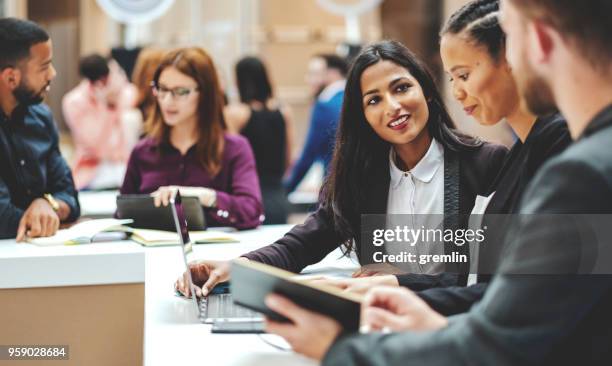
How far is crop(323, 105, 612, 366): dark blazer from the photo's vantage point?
1.00 metres

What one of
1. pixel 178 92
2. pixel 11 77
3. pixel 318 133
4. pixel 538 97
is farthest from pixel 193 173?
pixel 538 97

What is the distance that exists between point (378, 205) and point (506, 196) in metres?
0.68

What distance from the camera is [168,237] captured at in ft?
9.45

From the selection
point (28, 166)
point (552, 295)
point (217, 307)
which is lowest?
point (217, 307)

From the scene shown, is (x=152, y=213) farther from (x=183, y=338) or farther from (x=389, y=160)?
(x=183, y=338)

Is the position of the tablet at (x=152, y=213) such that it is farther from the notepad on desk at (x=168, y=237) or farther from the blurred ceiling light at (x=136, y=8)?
the blurred ceiling light at (x=136, y=8)

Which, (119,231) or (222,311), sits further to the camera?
(119,231)

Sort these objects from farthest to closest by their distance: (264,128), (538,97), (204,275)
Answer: (264,128) < (204,275) < (538,97)

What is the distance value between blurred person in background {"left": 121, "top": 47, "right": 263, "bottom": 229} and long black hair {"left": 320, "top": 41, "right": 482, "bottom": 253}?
0.93 meters

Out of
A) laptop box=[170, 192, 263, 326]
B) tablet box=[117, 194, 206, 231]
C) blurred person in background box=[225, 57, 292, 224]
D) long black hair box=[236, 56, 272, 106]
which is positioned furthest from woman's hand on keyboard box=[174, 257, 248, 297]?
long black hair box=[236, 56, 272, 106]

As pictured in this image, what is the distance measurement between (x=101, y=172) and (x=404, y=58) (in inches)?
133

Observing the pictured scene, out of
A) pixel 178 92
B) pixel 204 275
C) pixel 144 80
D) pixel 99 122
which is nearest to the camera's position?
pixel 204 275

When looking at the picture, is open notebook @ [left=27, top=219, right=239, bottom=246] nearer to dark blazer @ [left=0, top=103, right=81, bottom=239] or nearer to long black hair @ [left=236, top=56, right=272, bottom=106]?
dark blazer @ [left=0, top=103, right=81, bottom=239]

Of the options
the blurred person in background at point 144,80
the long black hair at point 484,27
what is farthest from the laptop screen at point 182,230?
the blurred person in background at point 144,80
